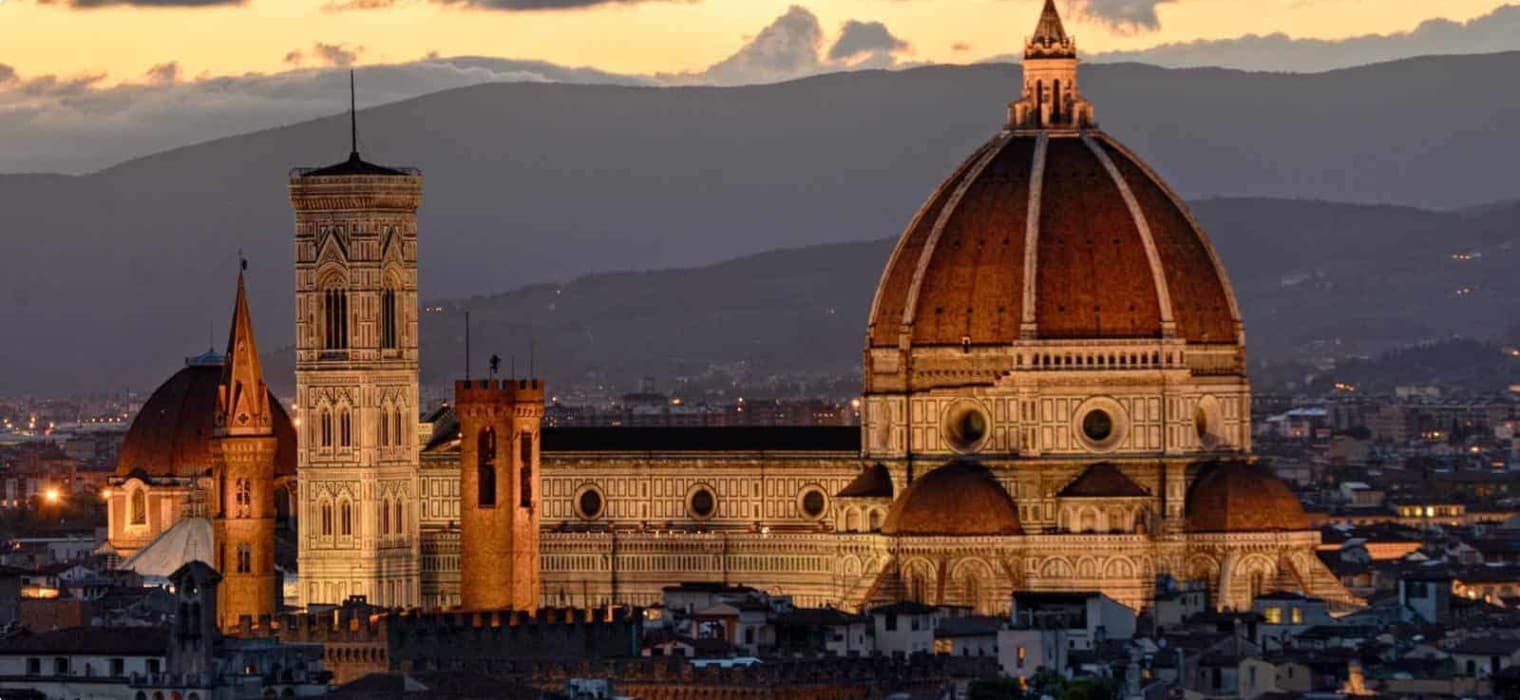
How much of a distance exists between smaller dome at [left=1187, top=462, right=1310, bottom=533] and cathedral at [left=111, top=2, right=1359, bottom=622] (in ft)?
0.17

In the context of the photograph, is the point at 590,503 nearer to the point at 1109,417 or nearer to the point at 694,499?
the point at 694,499

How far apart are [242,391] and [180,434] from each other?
24.4m

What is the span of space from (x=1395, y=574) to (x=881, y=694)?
46612 mm

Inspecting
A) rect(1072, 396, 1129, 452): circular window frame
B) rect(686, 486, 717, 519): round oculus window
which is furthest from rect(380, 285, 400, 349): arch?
rect(1072, 396, 1129, 452): circular window frame

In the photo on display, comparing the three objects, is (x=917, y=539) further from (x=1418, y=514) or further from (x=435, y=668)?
(x=1418, y=514)

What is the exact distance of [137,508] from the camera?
15800cm

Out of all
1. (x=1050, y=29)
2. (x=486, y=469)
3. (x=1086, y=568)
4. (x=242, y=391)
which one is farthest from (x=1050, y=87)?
(x=242, y=391)

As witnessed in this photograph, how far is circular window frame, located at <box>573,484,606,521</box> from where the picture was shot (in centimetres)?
14112

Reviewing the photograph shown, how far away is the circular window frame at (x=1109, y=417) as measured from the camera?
137 metres

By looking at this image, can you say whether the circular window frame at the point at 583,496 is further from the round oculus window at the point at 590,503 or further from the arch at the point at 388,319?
the arch at the point at 388,319

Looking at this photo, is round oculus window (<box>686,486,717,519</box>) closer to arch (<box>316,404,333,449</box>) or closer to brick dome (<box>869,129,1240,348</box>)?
brick dome (<box>869,129,1240,348</box>)

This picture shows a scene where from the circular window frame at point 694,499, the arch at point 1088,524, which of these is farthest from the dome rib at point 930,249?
the arch at point 1088,524

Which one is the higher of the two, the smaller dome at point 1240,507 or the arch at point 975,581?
the smaller dome at point 1240,507

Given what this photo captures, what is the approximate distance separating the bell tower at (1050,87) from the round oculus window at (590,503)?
43.0 feet
